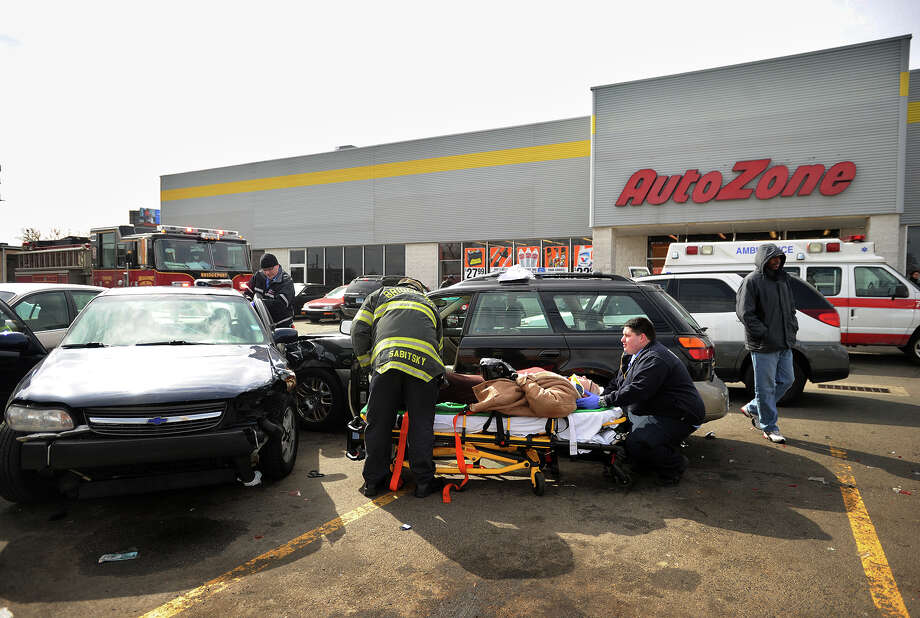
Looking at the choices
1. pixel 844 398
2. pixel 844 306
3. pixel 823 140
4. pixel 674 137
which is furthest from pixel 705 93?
pixel 844 398

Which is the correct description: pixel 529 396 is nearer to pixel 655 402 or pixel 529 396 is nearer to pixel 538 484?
pixel 538 484

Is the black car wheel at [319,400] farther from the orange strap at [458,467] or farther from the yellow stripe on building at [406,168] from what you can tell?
the yellow stripe on building at [406,168]

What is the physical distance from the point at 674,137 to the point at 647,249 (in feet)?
13.9

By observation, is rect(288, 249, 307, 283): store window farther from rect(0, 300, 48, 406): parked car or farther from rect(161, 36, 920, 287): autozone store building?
rect(0, 300, 48, 406): parked car

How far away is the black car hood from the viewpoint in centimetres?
363

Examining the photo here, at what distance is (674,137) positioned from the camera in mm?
19141

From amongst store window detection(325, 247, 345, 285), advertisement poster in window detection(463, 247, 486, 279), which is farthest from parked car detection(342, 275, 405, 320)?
store window detection(325, 247, 345, 285)

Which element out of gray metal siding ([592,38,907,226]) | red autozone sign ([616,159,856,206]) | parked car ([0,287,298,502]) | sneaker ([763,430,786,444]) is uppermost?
gray metal siding ([592,38,907,226])

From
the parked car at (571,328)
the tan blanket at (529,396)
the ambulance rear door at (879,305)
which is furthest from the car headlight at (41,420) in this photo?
the ambulance rear door at (879,305)

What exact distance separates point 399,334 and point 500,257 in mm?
20214

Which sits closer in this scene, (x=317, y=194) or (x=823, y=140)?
(x=823, y=140)

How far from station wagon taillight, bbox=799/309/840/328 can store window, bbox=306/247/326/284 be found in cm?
2427

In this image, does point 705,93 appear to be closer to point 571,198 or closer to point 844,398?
point 571,198

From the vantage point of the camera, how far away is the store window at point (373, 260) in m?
27.2
